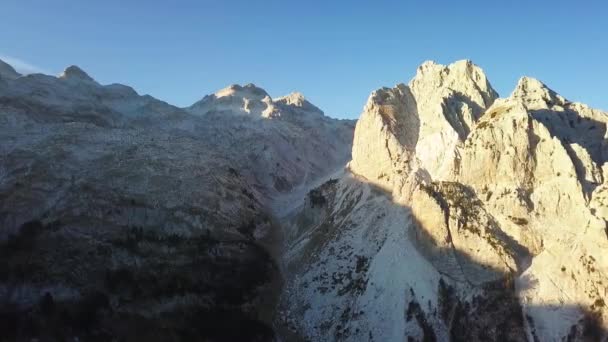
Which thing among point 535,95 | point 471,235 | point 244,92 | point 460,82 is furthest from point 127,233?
point 244,92

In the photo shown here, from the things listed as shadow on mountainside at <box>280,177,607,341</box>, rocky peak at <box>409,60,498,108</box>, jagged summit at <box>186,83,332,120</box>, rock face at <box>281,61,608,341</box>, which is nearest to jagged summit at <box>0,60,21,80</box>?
jagged summit at <box>186,83,332,120</box>

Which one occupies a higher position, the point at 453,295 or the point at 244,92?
the point at 244,92

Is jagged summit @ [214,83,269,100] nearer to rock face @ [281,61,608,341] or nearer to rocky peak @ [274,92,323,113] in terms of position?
rocky peak @ [274,92,323,113]

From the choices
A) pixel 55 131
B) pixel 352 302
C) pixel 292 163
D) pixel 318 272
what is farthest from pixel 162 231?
pixel 292 163

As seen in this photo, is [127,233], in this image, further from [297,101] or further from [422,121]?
[297,101]

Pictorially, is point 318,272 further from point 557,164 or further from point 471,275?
point 557,164

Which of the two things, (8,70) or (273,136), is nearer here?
(273,136)
